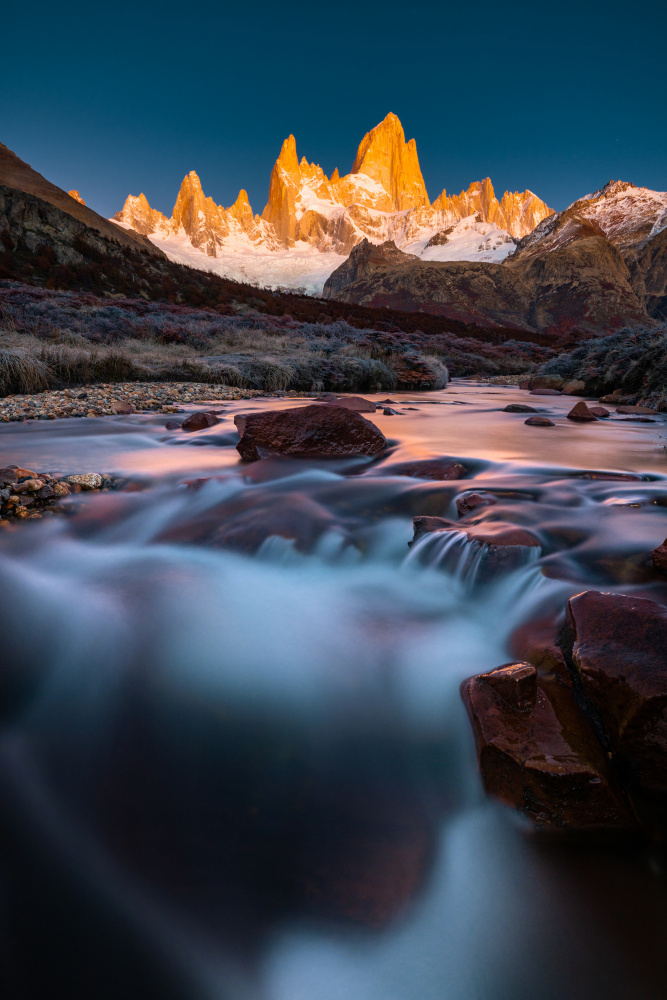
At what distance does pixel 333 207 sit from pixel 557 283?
115176mm

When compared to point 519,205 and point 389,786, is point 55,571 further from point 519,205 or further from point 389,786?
point 519,205

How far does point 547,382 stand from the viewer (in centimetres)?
1266

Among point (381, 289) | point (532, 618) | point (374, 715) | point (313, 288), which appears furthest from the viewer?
point (313, 288)

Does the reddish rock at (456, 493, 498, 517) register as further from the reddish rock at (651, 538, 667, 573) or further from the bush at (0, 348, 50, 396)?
the bush at (0, 348, 50, 396)

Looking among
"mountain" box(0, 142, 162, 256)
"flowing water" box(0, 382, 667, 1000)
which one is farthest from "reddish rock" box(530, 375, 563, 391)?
"mountain" box(0, 142, 162, 256)

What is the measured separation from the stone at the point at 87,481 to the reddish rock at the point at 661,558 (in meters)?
3.50

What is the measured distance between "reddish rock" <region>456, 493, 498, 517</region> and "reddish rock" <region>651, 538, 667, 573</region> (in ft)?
3.55

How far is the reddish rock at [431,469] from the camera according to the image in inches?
146

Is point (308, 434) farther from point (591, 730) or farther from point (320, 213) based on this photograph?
point (320, 213)

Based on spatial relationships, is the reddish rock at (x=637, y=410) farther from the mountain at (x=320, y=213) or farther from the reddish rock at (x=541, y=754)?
→ the mountain at (x=320, y=213)

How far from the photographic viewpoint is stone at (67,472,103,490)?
3432mm

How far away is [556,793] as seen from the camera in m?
1.11

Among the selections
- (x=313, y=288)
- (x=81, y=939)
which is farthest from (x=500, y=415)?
(x=313, y=288)

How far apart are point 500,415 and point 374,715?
6.93 meters
